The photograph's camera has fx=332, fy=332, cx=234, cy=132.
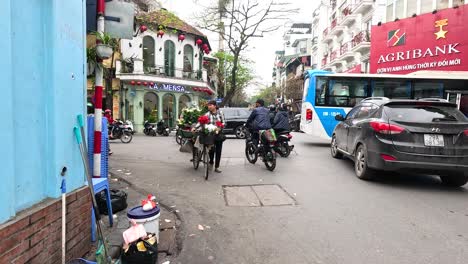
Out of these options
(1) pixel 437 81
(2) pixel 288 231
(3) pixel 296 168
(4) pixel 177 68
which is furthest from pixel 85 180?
(4) pixel 177 68

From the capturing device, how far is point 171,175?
7.43 meters

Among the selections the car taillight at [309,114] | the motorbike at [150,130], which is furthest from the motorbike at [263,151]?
the motorbike at [150,130]

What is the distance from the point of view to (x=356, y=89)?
12.1m

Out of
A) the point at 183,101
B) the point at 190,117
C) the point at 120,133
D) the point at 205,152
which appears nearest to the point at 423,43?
the point at 190,117

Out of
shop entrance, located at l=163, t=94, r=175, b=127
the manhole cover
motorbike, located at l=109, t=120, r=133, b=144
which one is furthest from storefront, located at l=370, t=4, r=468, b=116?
motorbike, located at l=109, t=120, r=133, b=144

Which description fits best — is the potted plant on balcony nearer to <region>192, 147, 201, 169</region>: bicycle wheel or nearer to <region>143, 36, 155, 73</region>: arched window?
<region>192, 147, 201, 169</region>: bicycle wheel

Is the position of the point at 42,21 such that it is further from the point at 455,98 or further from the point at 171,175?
the point at 455,98

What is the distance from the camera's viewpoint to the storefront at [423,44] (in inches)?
666

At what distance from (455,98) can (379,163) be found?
8.70 meters

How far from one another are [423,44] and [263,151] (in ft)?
49.4

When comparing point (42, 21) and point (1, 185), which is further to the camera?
point (42, 21)

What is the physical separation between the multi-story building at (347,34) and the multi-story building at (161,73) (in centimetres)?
1281

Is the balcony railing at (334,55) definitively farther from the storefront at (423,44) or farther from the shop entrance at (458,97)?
the shop entrance at (458,97)

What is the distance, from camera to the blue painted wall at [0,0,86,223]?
2.10 meters
